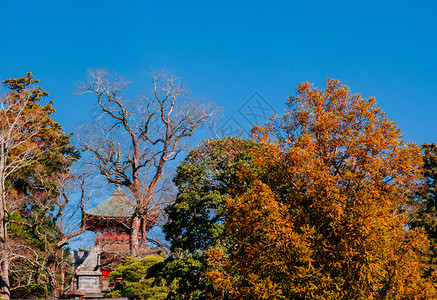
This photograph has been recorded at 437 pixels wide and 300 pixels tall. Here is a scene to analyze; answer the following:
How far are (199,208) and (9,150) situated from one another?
9.59 meters

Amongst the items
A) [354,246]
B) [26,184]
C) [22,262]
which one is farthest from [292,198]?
[26,184]

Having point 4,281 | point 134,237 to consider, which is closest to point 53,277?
point 4,281

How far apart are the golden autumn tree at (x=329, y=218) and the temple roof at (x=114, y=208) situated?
43.6 feet

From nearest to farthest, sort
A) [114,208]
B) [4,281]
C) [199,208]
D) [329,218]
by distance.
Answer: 1. [329,218]
2. [199,208]
3. [4,281]
4. [114,208]

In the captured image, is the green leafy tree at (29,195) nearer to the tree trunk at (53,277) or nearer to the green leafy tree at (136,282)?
the tree trunk at (53,277)

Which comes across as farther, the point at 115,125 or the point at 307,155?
the point at 115,125

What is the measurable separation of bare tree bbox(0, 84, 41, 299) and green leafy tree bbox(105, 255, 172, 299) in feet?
13.3

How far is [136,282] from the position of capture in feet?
44.7

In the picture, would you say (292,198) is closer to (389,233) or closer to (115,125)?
(389,233)

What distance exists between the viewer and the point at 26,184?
62.3 ft

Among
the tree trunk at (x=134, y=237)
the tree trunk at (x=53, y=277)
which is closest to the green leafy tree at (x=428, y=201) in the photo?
the tree trunk at (x=134, y=237)

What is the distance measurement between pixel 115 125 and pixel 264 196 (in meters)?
13.9

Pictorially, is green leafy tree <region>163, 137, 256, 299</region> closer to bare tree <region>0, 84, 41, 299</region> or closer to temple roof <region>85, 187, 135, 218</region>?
bare tree <region>0, 84, 41, 299</region>

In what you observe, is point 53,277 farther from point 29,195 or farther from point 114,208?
point 114,208
